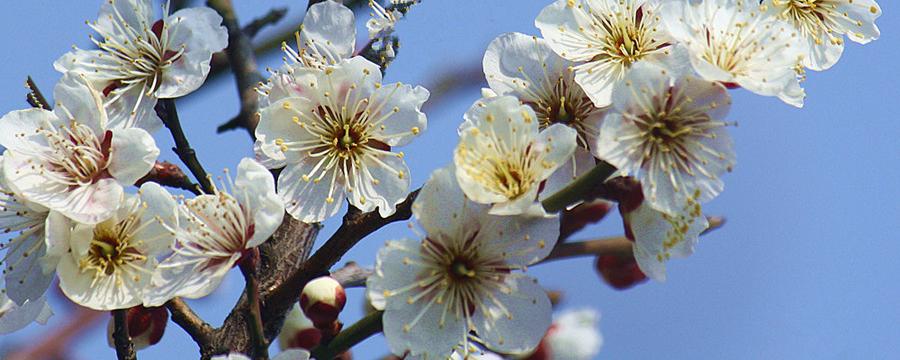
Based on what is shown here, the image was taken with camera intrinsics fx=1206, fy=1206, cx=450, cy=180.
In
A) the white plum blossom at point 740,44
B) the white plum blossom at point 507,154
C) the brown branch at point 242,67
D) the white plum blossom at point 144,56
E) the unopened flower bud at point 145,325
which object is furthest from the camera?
the brown branch at point 242,67

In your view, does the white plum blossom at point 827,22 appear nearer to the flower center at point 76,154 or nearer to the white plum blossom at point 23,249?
the flower center at point 76,154

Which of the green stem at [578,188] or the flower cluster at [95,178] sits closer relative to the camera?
the green stem at [578,188]

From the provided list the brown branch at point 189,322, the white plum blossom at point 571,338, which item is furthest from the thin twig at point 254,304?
the white plum blossom at point 571,338

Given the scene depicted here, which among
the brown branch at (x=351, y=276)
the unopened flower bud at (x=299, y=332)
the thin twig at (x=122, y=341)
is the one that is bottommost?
the unopened flower bud at (x=299, y=332)

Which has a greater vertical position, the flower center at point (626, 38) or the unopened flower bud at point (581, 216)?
the flower center at point (626, 38)

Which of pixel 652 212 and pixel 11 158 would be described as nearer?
pixel 652 212

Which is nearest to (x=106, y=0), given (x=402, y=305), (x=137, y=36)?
(x=137, y=36)

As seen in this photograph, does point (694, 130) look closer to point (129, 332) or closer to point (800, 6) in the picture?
point (800, 6)
